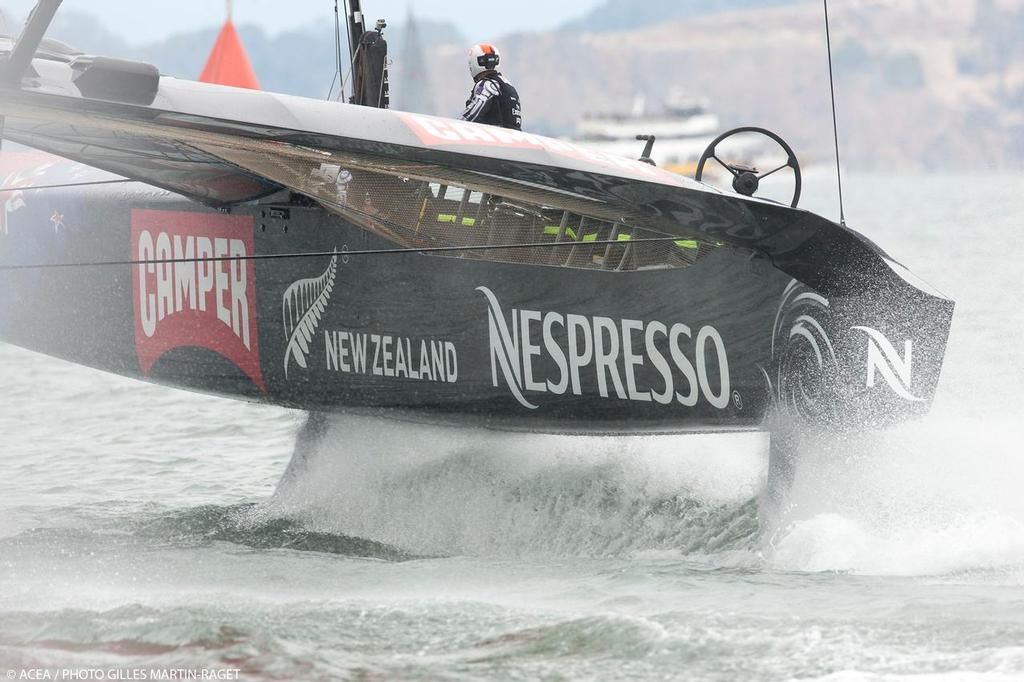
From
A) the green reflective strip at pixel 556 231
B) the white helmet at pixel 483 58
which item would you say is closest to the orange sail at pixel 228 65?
the white helmet at pixel 483 58

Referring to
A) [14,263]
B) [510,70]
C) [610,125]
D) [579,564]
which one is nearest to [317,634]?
[579,564]

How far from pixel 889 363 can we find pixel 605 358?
976 millimetres

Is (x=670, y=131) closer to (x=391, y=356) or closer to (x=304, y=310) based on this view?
(x=304, y=310)

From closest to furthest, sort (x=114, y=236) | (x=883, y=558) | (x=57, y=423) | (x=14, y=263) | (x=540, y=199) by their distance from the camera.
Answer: (x=883, y=558) → (x=540, y=199) → (x=114, y=236) → (x=14, y=263) → (x=57, y=423)

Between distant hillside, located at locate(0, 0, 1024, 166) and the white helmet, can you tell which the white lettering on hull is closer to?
the white helmet

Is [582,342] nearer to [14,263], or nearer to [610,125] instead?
[14,263]

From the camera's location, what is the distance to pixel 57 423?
8.65m

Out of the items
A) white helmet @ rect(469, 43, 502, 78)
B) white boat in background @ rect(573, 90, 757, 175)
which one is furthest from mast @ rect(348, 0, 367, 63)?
white boat in background @ rect(573, 90, 757, 175)

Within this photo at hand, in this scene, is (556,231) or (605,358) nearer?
(605,358)

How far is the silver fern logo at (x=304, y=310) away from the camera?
18.5 ft

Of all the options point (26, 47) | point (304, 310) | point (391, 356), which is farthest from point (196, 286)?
point (26, 47)

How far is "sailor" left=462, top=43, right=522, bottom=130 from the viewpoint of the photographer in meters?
5.66

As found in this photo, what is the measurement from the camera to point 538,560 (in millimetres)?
4816

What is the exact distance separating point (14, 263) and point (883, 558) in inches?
178
